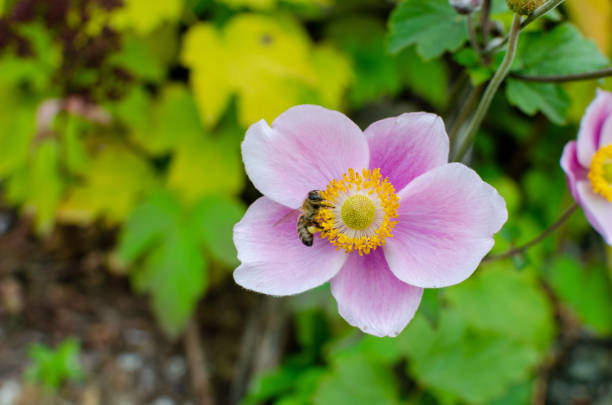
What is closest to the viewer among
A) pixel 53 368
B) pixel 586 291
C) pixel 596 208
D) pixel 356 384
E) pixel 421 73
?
pixel 596 208

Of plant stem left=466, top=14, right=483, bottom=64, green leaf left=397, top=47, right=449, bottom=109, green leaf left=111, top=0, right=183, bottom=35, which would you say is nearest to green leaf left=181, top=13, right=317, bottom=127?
green leaf left=111, top=0, right=183, bottom=35

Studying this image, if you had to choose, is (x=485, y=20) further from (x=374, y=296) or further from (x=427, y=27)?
(x=374, y=296)

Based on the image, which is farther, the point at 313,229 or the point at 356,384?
the point at 356,384

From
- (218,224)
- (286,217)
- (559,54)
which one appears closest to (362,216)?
(286,217)

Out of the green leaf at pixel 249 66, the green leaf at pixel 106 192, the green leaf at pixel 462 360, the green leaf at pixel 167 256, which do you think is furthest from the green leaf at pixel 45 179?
the green leaf at pixel 462 360

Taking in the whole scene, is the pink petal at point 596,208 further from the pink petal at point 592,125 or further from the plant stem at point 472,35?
the plant stem at point 472,35

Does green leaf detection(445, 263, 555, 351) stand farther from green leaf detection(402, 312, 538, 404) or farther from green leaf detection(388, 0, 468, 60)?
green leaf detection(388, 0, 468, 60)

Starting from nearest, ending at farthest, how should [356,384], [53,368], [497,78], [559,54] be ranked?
[497,78], [559,54], [356,384], [53,368]

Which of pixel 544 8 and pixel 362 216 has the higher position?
pixel 544 8
